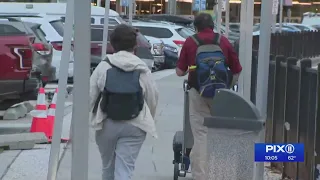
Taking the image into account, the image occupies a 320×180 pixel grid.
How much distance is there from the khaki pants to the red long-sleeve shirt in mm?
177

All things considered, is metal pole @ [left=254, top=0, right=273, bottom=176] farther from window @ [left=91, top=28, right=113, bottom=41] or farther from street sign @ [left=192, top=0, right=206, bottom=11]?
street sign @ [left=192, top=0, right=206, bottom=11]

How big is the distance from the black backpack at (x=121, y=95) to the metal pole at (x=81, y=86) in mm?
1367

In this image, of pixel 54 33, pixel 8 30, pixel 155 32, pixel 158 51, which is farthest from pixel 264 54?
pixel 155 32

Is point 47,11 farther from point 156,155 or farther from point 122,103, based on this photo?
point 122,103

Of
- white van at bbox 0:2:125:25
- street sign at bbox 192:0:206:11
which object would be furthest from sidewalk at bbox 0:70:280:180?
street sign at bbox 192:0:206:11

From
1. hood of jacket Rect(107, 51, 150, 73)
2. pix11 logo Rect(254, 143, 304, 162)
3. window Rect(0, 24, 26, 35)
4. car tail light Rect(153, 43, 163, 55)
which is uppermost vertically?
hood of jacket Rect(107, 51, 150, 73)

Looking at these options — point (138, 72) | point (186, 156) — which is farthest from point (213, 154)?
point (186, 156)

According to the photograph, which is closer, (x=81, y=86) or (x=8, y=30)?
(x=81, y=86)

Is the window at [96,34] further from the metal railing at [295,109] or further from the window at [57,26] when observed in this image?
the metal railing at [295,109]

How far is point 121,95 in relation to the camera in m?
5.84

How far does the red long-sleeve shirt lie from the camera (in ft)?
23.7

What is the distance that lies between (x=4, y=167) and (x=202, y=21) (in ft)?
10.1

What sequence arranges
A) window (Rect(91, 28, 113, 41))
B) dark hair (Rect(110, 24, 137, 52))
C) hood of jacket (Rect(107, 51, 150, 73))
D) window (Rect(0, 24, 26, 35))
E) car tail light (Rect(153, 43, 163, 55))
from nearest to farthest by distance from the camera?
hood of jacket (Rect(107, 51, 150, 73)) → dark hair (Rect(110, 24, 137, 52)) → window (Rect(0, 24, 26, 35)) → window (Rect(91, 28, 113, 41)) → car tail light (Rect(153, 43, 163, 55))

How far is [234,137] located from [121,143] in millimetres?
1238
